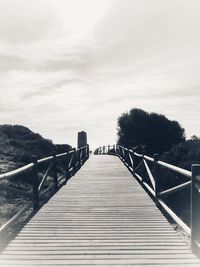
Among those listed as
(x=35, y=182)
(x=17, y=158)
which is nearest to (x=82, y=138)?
(x=17, y=158)

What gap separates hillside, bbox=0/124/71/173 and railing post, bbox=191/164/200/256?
42.8 feet

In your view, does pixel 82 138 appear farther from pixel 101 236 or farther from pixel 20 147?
pixel 101 236

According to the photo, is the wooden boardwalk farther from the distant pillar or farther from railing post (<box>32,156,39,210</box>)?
the distant pillar

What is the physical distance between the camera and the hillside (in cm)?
2002

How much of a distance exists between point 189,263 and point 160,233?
4.54ft

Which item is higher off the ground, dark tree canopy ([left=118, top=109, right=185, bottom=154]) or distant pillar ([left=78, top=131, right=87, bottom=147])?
dark tree canopy ([left=118, top=109, right=185, bottom=154])

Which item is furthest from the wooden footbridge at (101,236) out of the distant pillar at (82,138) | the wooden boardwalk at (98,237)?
the distant pillar at (82,138)

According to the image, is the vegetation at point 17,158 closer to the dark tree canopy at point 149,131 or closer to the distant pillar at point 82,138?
the distant pillar at point 82,138

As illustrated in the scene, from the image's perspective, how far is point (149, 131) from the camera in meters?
50.4

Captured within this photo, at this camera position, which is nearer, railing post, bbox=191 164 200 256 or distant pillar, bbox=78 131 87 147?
railing post, bbox=191 164 200 256

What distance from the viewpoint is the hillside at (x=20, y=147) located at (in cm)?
2002

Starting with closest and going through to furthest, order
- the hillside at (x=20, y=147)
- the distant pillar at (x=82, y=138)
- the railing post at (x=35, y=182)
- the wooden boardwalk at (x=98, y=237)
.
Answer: the wooden boardwalk at (x=98, y=237)
the railing post at (x=35, y=182)
the hillside at (x=20, y=147)
the distant pillar at (x=82, y=138)

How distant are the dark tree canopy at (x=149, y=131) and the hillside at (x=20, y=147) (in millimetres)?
19558

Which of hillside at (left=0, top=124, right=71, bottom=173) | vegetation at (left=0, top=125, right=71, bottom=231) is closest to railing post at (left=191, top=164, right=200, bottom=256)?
vegetation at (left=0, top=125, right=71, bottom=231)
